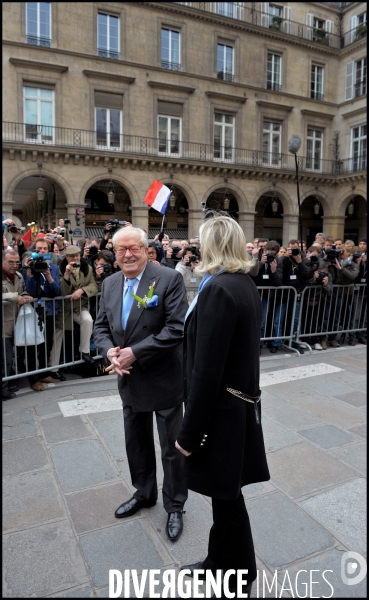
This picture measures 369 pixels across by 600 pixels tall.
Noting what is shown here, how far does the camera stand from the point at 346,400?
5043mm

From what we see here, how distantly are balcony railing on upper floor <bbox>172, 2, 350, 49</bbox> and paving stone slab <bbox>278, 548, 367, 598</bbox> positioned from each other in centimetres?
2589

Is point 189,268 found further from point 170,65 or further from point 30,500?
point 170,65

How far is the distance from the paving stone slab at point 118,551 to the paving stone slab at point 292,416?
2.14m

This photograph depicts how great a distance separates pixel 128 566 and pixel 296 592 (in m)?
0.95

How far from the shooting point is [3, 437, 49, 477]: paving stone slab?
341 centimetres

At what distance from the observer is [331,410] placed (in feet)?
15.4

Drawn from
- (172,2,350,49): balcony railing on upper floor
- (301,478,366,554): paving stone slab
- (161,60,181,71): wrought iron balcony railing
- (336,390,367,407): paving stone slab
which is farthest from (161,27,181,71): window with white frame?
(301,478,366,554): paving stone slab

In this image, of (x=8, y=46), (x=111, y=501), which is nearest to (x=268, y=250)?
(x=111, y=501)

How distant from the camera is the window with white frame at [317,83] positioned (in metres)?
26.8

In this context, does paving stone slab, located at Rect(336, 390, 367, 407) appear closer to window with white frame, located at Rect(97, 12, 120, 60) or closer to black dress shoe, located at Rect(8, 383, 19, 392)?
black dress shoe, located at Rect(8, 383, 19, 392)

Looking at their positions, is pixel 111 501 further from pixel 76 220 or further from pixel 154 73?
pixel 154 73

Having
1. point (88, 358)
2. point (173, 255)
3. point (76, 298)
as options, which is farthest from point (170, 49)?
point (88, 358)

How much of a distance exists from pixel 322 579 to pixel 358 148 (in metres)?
28.5

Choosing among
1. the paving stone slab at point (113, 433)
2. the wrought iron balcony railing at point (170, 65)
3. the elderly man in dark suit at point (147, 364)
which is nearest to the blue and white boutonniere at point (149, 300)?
the elderly man in dark suit at point (147, 364)
